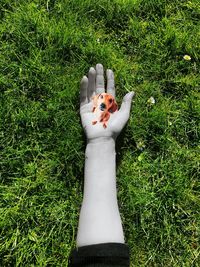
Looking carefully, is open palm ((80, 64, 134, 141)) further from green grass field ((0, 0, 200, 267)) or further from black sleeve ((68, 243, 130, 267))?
black sleeve ((68, 243, 130, 267))

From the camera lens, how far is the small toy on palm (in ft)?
9.79

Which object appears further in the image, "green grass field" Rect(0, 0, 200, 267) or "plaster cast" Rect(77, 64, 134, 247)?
"green grass field" Rect(0, 0, 200, 267)

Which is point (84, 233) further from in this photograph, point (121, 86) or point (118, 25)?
point (118, 25)

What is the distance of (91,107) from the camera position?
3.03 meters

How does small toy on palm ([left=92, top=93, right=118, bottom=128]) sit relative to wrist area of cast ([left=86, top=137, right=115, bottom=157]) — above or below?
above

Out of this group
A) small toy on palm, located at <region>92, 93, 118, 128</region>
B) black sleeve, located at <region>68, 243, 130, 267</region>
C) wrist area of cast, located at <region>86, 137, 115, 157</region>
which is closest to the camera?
black sleeve, located at <region>68, 243, 130, 267</region>

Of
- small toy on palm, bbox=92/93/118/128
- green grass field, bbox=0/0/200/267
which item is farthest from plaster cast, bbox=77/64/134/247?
green grass field, bbox=0/0/200/267

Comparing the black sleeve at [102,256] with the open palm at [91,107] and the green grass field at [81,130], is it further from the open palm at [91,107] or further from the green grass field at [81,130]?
the open palm at [91,107]

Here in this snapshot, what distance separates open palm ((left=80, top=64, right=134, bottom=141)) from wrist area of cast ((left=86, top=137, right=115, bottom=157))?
0.06 feet

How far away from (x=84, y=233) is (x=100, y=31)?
5.36 ft

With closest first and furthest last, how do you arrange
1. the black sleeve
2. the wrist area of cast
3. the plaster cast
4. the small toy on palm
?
the black sleeve, the plaster cast, the wrist area of cast, the small toy on palm

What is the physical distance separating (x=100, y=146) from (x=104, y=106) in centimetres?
31

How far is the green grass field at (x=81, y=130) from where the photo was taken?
114 inches

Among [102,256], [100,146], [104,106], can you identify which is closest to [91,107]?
[104,106]
